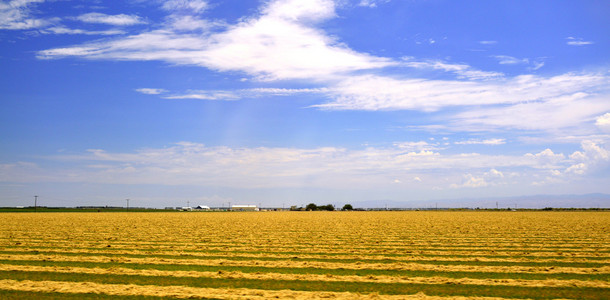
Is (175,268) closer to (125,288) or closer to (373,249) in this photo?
(125,288)

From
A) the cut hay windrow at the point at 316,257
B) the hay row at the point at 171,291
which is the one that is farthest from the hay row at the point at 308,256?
the hay row at the point at 171,291

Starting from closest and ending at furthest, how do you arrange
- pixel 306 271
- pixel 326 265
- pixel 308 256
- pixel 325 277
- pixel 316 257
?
pixel 325 277
pixel 306 271
pixel 326 265
pixel 316 257
pixel 308 256

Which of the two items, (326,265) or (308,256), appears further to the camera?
(308,256)

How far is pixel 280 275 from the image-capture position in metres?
17.3

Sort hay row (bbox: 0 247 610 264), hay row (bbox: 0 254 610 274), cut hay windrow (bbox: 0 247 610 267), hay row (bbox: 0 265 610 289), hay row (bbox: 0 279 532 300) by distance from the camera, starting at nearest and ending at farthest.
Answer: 1. hay row (bbox: 0 279 532 300)
2. hay row (bbox: 0 265 610 289)
3. hay row (bbox: 0 254 610 274)
4. cut hay windrow (bbox: 0 247 610 267)
5. hay row (bbox: 0 247 610 264)

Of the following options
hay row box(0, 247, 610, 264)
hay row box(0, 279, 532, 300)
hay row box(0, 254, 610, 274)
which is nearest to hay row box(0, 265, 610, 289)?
hay row box(0, 254, 610, 274)

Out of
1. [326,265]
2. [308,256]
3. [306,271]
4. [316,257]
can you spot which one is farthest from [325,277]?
[308,256]

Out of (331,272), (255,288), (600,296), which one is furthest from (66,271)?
(600,296)

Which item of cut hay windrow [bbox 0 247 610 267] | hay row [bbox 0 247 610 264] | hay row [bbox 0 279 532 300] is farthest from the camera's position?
hay row [bbox 0 247 610 264]

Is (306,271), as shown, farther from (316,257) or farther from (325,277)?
(316,257)

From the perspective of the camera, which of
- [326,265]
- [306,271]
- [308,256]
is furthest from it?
[308,256]

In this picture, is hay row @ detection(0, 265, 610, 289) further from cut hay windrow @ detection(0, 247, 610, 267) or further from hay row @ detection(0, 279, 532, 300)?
cut hay windrow @ detection(0, 247, 610, 267)

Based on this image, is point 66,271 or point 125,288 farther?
point 66,271

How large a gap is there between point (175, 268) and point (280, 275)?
193 inches
